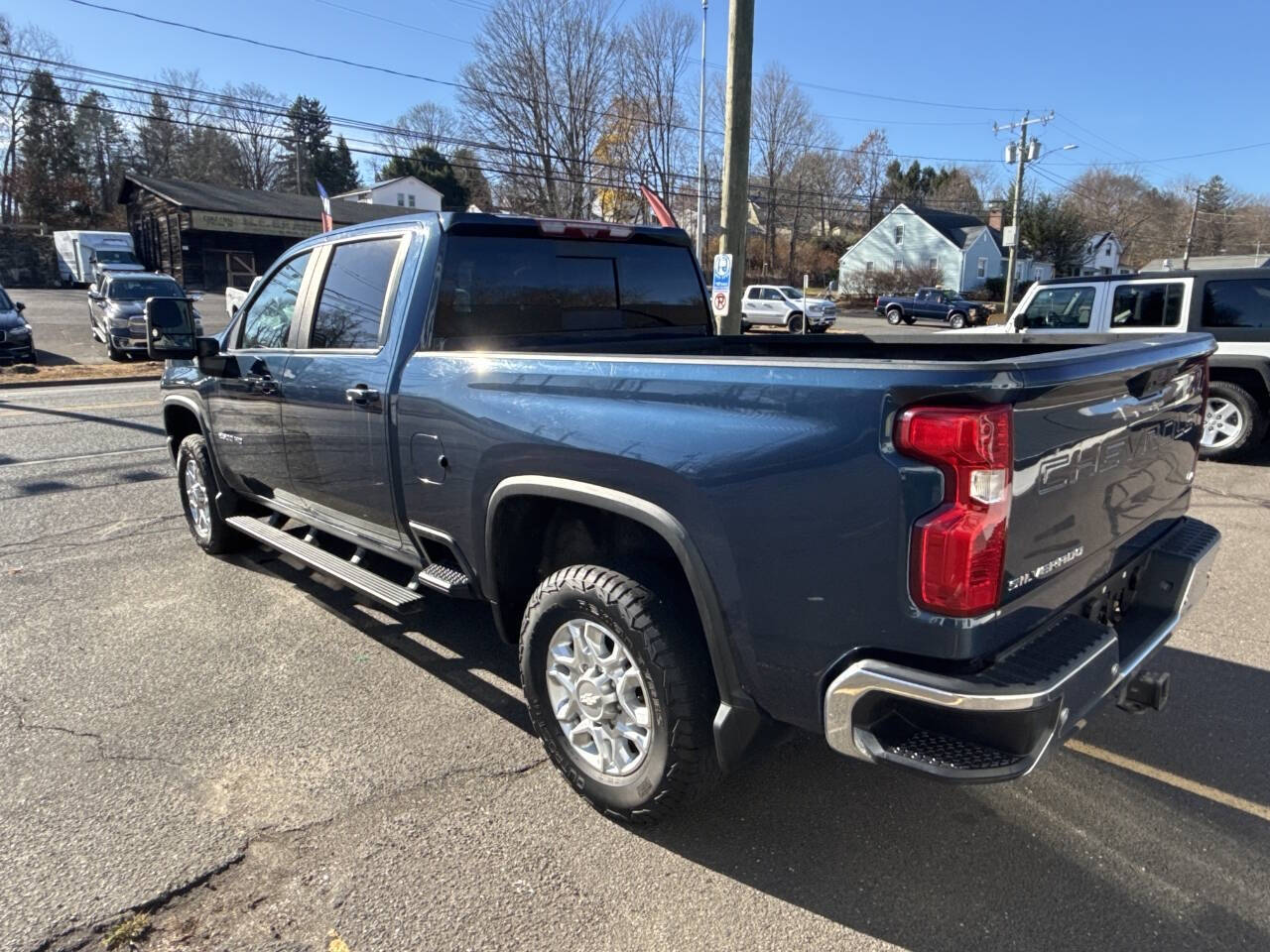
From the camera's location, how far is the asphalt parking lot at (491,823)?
2.40 metres

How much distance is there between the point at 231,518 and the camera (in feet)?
16.6

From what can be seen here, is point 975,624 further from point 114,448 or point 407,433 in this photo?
point 114,448

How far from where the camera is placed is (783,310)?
33531 mm

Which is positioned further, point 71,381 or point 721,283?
point 71,381

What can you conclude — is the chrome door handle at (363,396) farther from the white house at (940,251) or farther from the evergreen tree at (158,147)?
the evergreen tree at (158,147)

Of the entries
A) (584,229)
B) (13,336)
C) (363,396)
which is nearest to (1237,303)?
(584,229)

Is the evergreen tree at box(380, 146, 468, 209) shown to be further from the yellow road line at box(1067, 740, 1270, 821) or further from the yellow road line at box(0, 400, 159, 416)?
the yellow road line at box(1067, 740, 1270, 821)

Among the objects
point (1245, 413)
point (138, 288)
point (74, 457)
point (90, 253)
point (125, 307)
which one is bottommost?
point (74, 457)

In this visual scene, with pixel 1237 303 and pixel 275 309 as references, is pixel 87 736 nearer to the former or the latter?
pixel 275 309

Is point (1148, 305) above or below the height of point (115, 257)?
below

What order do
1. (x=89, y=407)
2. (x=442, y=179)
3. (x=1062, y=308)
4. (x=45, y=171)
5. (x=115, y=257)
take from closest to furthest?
(x=1062, y=308)
(x=89, y=407)
(x=115, y=257)
(x=45, y=171)
(x=442, y=179)

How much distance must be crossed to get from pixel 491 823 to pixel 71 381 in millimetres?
16474

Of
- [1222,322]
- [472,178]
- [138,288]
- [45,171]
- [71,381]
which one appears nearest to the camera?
[1222,322]

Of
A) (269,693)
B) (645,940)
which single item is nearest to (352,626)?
(269,693)
